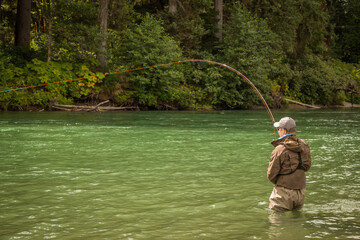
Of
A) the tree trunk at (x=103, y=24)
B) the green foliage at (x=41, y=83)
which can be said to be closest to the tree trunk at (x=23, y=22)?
the green foliage at (x=41, y=83)

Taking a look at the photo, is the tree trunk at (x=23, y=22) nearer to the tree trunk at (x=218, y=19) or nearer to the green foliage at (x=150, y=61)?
the green foliage at (x=150, y=61)

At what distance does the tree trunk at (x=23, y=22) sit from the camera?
31.1 m

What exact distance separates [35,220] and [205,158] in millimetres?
5670

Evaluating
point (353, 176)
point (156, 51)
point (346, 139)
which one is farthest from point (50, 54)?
point (353, 176)

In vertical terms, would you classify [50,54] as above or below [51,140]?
above

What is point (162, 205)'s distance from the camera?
6820 millimetres

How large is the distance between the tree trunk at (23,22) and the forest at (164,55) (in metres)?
0.06

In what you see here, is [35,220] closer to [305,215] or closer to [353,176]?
[305,215]

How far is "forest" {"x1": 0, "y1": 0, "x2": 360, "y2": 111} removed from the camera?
98.3 feet

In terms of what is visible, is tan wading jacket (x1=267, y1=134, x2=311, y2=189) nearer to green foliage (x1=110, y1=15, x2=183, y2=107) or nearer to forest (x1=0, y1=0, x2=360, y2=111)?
forest (x1=0, y1=0, x2=360, y2=111)

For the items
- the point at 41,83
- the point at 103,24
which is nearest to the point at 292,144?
the point at 41,83

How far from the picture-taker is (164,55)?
3209 centimetres

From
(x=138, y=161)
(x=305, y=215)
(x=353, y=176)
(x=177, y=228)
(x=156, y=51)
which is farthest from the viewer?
(x=156, y=51)

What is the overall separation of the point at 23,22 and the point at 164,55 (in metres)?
9.46
